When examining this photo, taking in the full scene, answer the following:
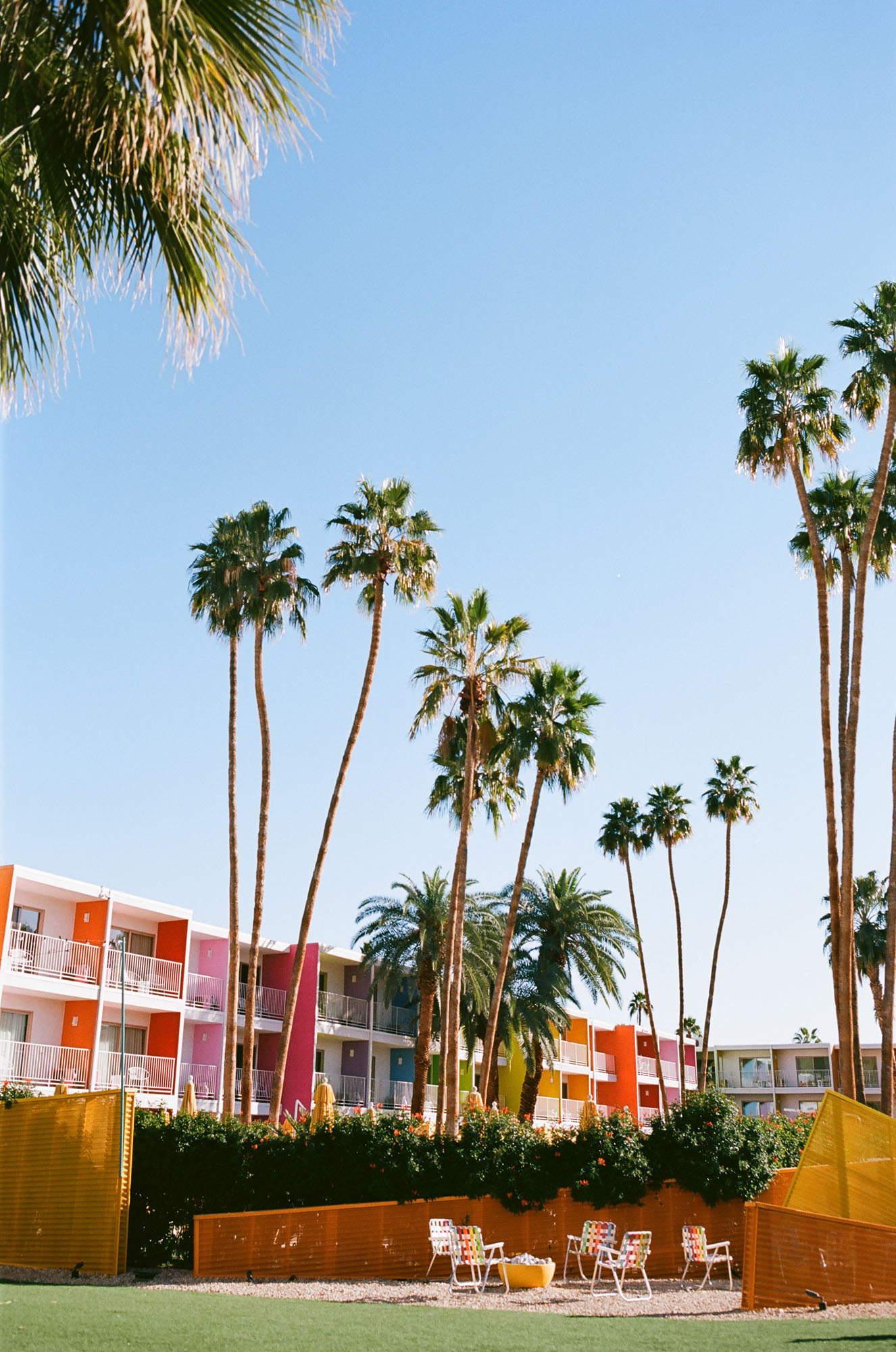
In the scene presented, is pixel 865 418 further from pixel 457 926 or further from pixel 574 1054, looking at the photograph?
pixel 574 1054

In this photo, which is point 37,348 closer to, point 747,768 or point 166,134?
point 166,134

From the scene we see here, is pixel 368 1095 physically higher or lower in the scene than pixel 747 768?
lower

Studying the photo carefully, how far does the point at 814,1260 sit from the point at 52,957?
22155 mm

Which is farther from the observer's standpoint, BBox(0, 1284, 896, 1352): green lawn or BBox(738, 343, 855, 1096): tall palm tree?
BBox(738, 343, 855, 1096): tall palm tree

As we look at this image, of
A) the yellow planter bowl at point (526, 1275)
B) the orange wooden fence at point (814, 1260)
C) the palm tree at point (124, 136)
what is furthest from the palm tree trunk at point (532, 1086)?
the palm tree at point (124, 136)

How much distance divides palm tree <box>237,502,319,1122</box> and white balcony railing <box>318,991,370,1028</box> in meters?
8.72

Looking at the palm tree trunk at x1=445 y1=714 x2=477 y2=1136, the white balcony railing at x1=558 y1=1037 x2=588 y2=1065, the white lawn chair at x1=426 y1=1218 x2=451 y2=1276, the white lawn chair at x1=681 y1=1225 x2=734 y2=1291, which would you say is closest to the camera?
the white lawn chair at x1=426 y1=1218 x2=451 y2=1276

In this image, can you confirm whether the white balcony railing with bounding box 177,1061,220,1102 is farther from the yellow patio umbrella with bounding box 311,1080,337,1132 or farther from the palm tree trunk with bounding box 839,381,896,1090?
the palm tree trunk with bounding box 839,381,896,1090

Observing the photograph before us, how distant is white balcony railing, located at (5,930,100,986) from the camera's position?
2814cm

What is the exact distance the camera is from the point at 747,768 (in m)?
48.2

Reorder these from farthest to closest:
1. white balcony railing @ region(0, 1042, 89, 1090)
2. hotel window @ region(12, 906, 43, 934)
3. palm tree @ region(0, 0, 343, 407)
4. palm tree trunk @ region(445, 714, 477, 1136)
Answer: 1. hotel window @ region(12, 906, 43, 934)
2. white balcony railing @ region(0, 1042, 89, 1090)
3. palm tree trunk @ region(445, 714, 477, 1136)
4. palm tree @ region(0, 0, 343, 407)

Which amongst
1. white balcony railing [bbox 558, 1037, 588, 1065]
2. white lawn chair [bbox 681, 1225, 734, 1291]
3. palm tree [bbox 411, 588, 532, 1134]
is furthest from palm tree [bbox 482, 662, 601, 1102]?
white balcony railing [bbox 558, 1037, 588, 1065]

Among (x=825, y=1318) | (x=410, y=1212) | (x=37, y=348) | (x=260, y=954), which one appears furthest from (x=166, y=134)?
(x=260, y=954)

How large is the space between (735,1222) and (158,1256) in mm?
8469
